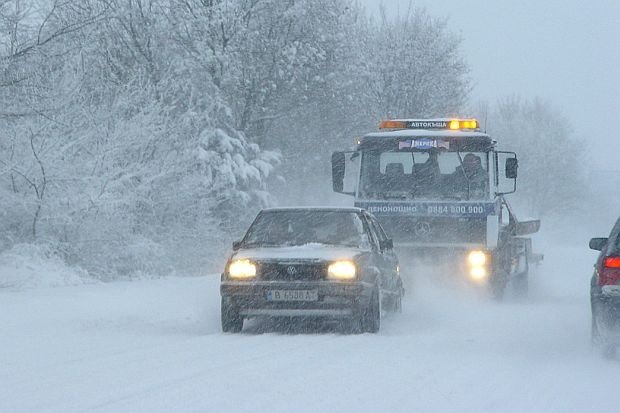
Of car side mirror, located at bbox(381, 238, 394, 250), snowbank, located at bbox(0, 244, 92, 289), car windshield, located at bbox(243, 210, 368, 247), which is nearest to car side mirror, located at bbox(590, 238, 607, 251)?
car windshield, located at bbox(243, 210, 368, 247)

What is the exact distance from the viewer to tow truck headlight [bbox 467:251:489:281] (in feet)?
55.1

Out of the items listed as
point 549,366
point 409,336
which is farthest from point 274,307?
point 549,366

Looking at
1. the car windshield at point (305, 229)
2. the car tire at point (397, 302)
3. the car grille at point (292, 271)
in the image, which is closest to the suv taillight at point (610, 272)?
the car grille at point (292, 271)

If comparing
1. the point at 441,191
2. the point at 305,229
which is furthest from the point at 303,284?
the point at 441,191

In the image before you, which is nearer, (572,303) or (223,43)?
(572,303)

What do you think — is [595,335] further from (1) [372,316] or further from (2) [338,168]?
(2) [338,168]

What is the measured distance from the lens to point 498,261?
17297 mm

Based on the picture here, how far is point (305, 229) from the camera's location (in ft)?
43.7

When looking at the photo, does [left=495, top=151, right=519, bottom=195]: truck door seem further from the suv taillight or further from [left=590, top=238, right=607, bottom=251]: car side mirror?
the suv taillight

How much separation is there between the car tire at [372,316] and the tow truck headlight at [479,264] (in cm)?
468

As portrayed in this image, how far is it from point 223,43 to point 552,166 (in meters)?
55.7

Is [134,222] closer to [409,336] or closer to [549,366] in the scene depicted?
[409,336]

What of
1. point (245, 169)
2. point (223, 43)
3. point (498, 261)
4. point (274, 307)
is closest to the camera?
point (274, 307)

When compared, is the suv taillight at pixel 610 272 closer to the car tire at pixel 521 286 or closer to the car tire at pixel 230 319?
the car tire at pixel 230 319
